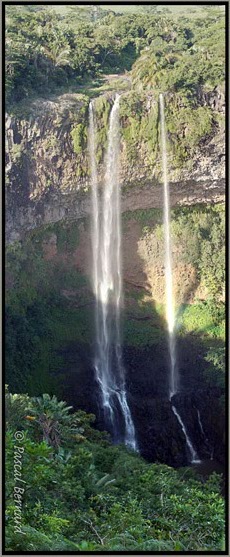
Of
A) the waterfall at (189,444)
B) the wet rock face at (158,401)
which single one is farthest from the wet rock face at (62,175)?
the waterfall at (189,444)

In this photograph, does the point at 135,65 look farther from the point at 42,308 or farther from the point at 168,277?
the point at 42,308

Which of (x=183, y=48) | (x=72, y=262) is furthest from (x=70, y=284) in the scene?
(x=183, y=48)

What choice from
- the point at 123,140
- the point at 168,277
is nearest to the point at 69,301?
the point at 168,277

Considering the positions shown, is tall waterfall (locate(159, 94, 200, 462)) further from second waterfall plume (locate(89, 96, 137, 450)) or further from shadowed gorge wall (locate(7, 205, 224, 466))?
second waterfall plume (locate(89, 96, 137, 450))

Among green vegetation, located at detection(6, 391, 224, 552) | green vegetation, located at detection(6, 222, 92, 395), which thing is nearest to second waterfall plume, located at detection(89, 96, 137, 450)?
green vegetation, located at detection(6, 222, 92, 395)

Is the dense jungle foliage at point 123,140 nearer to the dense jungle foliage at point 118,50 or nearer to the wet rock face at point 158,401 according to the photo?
the dense jungle foliage at point 118,50

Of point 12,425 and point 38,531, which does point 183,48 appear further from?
point 38,531
